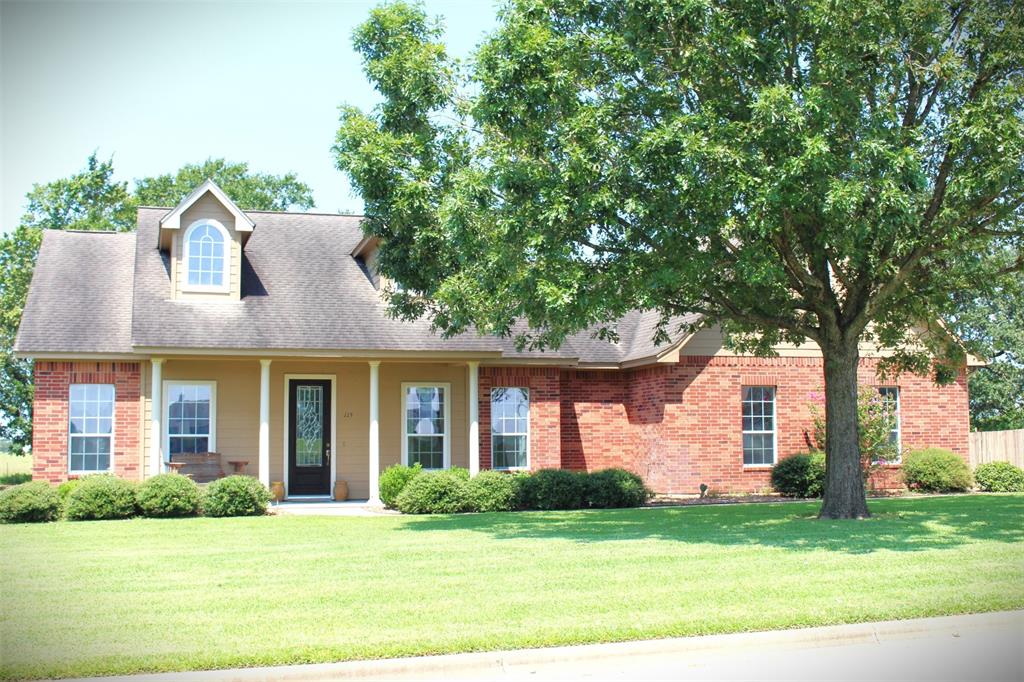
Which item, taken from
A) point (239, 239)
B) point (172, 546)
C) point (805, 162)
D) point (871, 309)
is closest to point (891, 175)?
point (805, 162)

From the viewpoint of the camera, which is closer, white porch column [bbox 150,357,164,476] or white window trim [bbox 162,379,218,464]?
white porch column [bbox 150,357,164,476]

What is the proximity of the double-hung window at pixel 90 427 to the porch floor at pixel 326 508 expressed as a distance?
387 centimetres

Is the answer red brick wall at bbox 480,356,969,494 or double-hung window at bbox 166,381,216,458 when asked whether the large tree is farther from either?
red brick wall at bbox 480,356,969,494

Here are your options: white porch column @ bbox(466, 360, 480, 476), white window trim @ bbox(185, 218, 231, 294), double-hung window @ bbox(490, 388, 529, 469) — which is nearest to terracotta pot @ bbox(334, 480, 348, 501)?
white porch column @ bbox(466, 360, 480, 476)

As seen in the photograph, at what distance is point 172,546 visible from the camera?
13.9m

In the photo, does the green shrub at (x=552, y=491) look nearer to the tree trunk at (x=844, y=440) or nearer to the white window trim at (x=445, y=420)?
the white window trim at (x=445, y=420)

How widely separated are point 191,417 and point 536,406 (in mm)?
7865

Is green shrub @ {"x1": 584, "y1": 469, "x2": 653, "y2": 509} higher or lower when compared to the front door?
lower

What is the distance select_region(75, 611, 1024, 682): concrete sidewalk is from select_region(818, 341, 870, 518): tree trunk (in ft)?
27.9

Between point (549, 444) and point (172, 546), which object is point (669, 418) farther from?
point (172, 546)

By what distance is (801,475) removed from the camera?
23.4 meters

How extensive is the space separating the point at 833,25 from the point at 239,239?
14.0 metres

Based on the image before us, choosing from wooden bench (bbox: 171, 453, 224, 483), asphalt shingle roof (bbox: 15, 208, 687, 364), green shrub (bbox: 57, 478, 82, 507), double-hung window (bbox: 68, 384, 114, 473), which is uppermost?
asphalt shingle roof (bbox: 15, 208, 687, 364)

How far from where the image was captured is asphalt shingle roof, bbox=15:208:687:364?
68.7 ft
